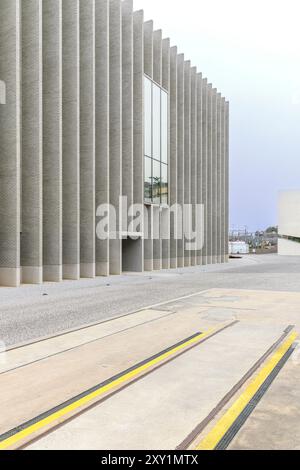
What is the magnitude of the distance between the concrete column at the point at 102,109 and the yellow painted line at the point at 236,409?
21.4 m

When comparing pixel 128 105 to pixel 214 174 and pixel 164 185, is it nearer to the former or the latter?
pixel 164 185

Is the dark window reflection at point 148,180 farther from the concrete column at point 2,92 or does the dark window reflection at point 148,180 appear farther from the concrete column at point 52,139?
the concrete column at point 2,92

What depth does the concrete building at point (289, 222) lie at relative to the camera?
92.5m

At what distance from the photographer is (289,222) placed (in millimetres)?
93312

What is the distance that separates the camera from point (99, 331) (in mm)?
9438

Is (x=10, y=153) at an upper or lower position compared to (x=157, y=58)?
lower

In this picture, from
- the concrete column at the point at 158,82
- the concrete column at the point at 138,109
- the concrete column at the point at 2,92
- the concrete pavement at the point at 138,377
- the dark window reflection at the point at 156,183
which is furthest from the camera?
the concrete column at the point at 158,82

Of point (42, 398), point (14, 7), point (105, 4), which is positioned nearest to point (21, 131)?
point (14, 7)

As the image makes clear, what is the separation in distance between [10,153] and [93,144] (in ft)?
23.6

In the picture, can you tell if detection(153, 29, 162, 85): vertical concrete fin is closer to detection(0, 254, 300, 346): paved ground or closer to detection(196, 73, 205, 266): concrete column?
detection(196, 73, 205, 266): concrete column

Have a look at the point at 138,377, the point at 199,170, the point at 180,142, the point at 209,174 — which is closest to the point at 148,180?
the point at 180,142

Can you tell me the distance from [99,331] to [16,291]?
1045 cm

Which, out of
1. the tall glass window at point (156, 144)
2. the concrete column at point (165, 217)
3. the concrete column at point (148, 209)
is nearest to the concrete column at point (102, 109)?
the tall glass window at point (156, 144)
